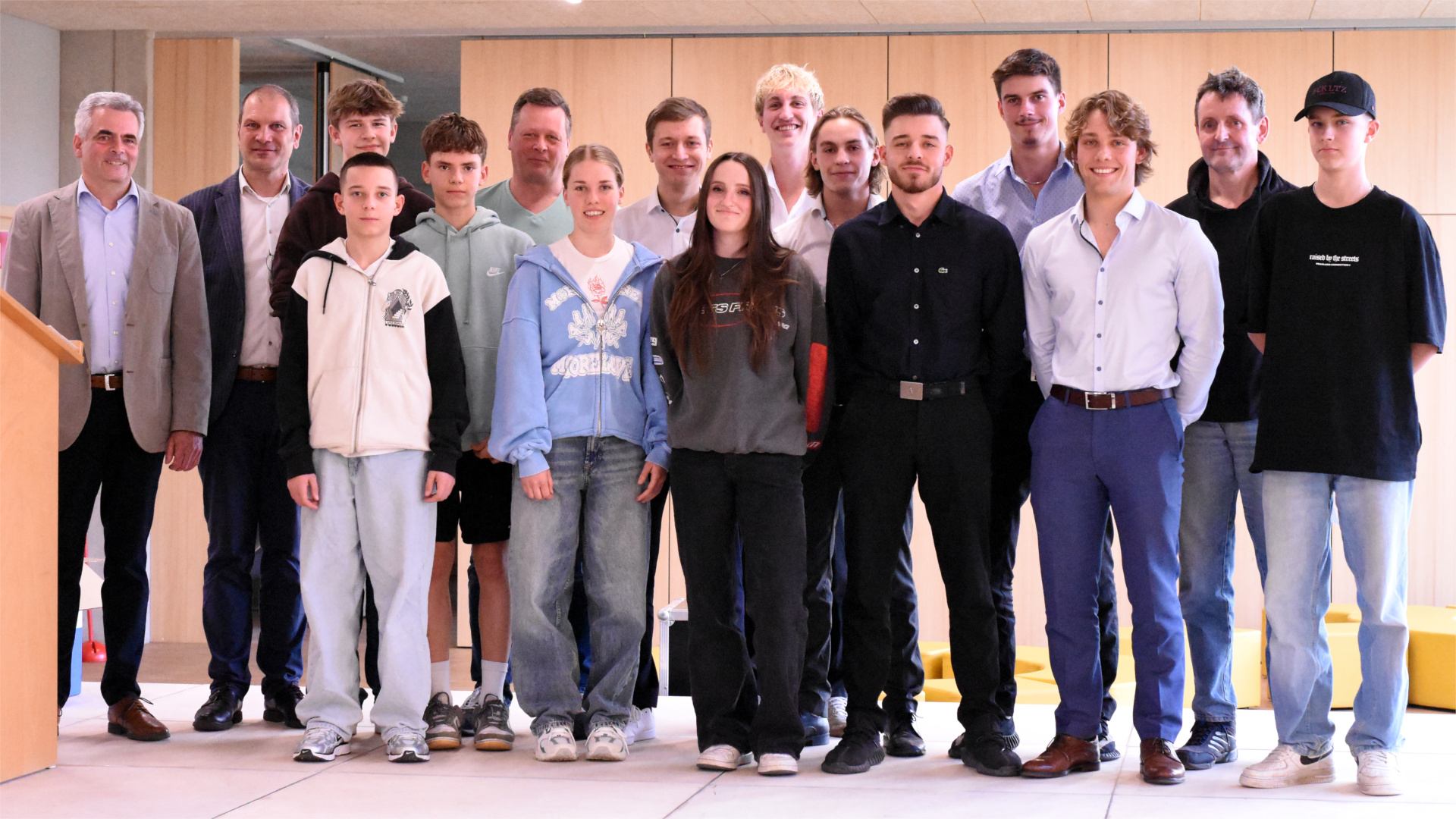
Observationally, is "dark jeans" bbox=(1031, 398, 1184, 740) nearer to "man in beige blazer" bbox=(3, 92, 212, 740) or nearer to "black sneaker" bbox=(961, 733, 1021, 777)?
"black sneaker" bbox=(961, 733, 1021, 777)

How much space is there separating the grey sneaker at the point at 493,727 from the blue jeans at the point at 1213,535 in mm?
1780

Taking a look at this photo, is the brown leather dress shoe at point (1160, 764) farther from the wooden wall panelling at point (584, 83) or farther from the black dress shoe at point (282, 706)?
the wooden wall panelling at point (584, 83)

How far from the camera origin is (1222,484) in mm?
3289

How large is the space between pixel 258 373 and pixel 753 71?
428cm

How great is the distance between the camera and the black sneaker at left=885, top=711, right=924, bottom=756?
328 cm

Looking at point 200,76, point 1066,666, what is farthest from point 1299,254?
point 200,76

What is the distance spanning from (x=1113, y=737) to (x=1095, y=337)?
3.77 ft

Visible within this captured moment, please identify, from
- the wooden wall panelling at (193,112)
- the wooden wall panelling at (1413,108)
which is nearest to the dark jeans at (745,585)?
the wooden wall panelling at (1413,108)

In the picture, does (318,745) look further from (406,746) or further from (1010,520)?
(1010,520)

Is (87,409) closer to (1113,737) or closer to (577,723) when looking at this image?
(577,723)

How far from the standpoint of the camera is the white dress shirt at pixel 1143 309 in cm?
302

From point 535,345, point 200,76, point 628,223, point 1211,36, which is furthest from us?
point 200,76

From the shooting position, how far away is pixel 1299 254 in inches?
119

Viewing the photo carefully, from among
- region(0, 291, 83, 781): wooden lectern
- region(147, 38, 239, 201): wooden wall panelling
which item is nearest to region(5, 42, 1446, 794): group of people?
region(0, 291, 83, 781): wooden lectern
